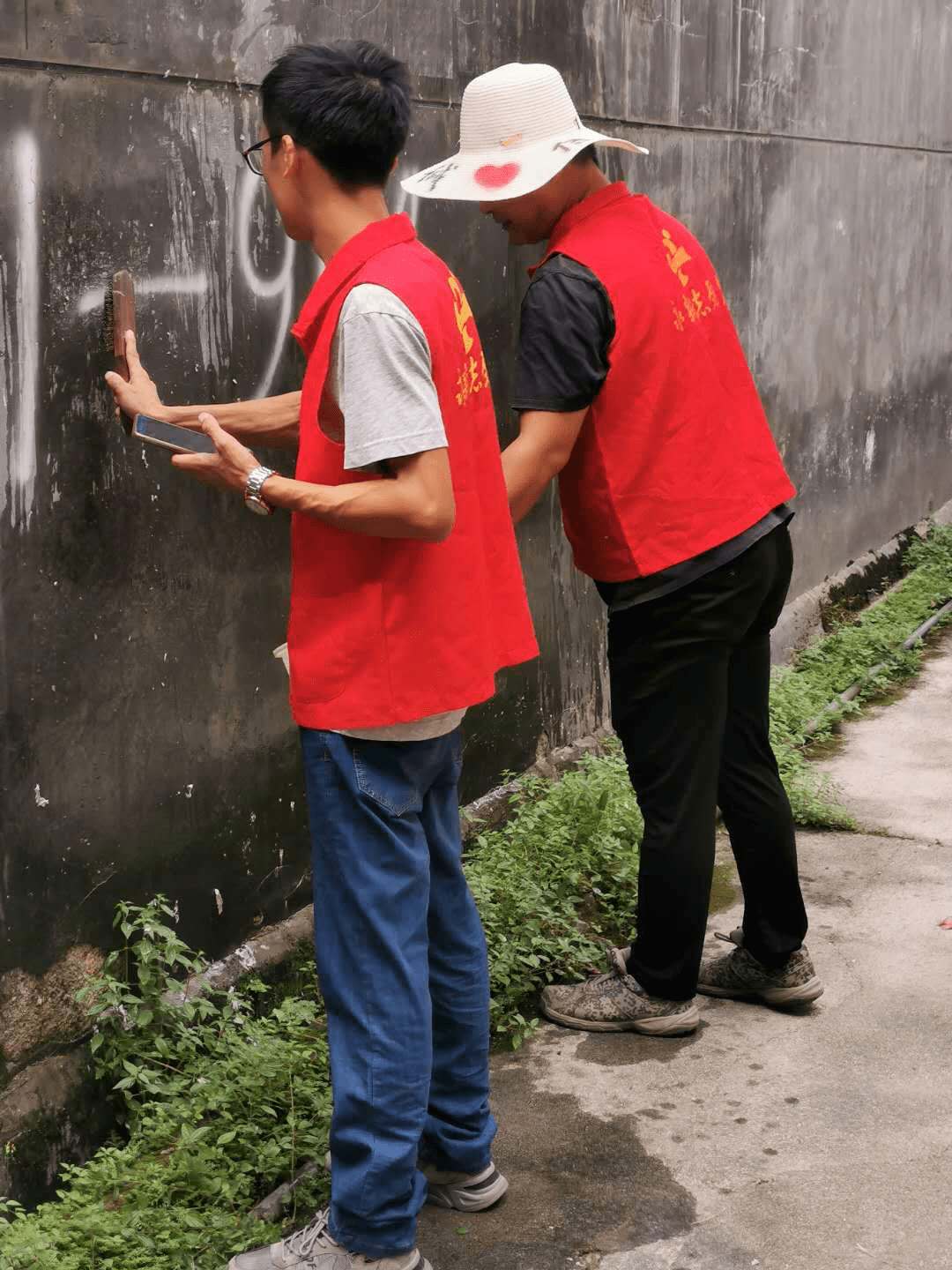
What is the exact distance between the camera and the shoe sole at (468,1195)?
3279 millimetres

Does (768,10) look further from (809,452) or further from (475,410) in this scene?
(475,410)

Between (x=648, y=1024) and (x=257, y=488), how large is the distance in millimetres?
1989

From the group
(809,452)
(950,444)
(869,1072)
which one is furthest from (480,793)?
(950,444)

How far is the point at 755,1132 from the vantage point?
3598mm

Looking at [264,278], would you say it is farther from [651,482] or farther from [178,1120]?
[178,1120]

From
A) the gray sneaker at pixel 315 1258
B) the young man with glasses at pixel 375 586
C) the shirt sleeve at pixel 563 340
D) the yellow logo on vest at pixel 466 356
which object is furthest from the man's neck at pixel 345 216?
the gray sneaker at pixel 315 1258

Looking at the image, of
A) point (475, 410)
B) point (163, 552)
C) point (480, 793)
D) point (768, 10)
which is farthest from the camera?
point (768, 10)

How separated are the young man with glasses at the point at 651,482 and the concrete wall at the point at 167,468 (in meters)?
0.58

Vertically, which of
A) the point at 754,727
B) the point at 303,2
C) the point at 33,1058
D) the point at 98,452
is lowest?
the point at 33,1058

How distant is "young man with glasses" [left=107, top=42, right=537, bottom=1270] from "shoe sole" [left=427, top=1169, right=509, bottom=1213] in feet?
0.92

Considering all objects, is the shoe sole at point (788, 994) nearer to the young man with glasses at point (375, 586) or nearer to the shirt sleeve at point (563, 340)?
the young man with glasses at point (375, 586)

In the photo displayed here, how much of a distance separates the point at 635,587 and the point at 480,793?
158cm

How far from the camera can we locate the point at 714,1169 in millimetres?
3439

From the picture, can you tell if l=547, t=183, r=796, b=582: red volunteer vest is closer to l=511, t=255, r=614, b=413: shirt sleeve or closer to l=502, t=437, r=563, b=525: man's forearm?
l=511, t=255, r=614, b=413: shirt sleeve
